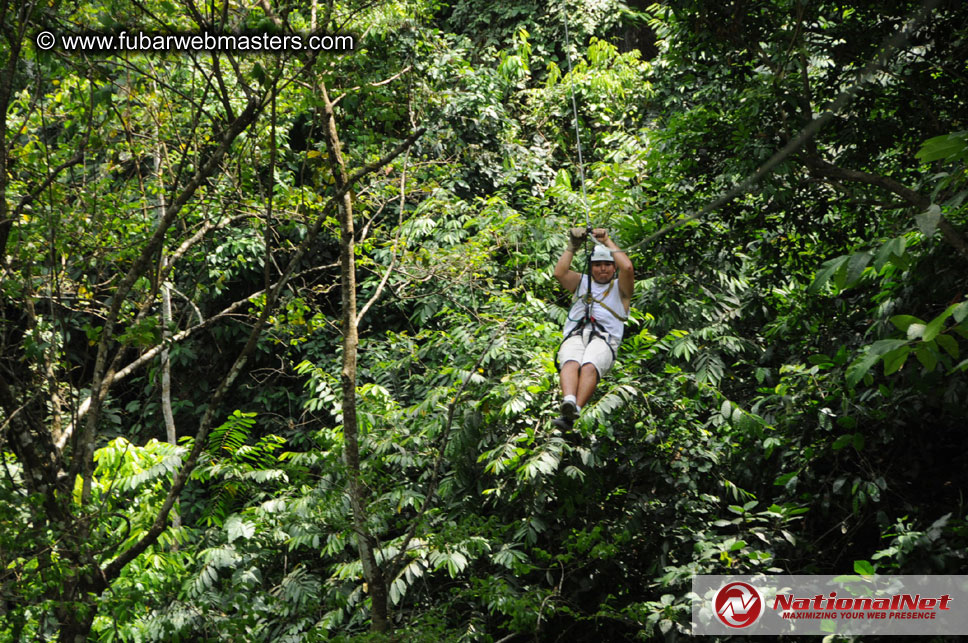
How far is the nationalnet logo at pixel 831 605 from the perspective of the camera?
4.10 meters

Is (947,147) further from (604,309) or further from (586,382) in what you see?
(604,309)

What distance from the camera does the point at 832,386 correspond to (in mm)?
4758

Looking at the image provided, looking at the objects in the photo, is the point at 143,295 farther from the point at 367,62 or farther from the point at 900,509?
the point at 900,509

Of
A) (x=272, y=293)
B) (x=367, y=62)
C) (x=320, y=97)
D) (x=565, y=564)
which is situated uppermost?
(x=367, y=62)

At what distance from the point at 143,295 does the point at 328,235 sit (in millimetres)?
4655

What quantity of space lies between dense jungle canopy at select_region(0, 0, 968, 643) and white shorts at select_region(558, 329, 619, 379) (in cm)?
66

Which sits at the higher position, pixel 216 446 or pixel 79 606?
pixel 216 446

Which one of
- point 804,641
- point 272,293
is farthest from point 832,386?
point 272,293

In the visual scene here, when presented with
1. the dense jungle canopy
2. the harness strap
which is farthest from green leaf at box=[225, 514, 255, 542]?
the harness strap

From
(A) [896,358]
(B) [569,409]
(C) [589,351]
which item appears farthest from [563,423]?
(A) [896,358]

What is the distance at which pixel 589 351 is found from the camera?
4.44 m

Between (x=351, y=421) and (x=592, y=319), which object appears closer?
(x=592, y=319)

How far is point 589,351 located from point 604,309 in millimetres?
280

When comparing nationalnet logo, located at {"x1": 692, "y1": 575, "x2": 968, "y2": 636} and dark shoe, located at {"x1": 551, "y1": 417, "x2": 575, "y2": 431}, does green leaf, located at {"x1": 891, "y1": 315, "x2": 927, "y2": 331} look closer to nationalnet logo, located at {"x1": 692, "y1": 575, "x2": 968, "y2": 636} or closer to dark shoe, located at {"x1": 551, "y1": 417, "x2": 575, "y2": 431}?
nationalnet logo, located at {"x1": 692, "y1": 575, "x2": 968, "y2": 636}
